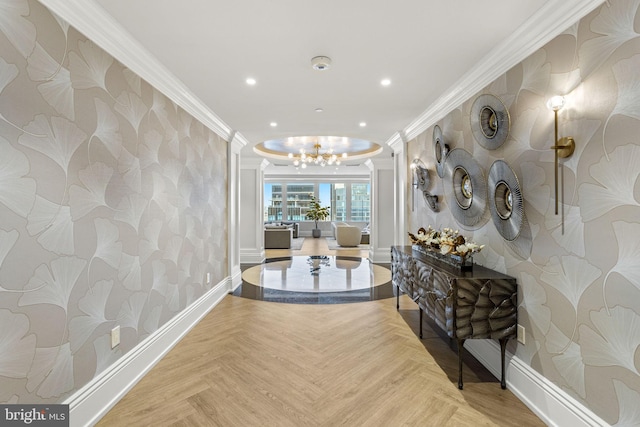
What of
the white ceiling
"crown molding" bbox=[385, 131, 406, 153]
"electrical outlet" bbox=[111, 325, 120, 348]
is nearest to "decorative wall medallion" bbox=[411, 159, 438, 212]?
"crown molding" bbox=[385, 131, 406, 153]

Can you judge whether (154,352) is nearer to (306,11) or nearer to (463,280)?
(463,280)

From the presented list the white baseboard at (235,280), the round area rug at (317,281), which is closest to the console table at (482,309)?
the round area rug at (317,281)

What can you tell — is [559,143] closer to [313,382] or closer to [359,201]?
[313,382]

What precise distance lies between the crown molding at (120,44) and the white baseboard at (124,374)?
87.0 inches

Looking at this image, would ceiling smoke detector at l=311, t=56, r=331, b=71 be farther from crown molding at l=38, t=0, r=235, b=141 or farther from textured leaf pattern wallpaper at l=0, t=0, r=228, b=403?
textured leaf pattern wallpaper at l=0, t=0, r=228, b=403

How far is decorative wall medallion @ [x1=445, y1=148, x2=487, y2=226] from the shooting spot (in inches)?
107

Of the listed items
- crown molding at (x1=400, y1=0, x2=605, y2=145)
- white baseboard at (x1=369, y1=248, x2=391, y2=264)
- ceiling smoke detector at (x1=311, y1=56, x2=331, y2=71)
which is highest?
ceiling smoke detector at (x1=311, y1=56, x2=331, y2=71)

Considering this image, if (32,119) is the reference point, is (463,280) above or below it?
below

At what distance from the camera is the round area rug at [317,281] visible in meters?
4.60

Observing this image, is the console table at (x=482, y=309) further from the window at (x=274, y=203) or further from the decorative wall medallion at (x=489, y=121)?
the window at (x=274, y=203)

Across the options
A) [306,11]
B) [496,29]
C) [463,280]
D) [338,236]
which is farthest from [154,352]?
[338,236]

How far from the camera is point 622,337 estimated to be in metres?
1.46

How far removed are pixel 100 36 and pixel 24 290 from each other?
1631 millimetres

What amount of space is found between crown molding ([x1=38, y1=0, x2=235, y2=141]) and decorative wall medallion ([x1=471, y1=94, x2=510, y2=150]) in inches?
111
